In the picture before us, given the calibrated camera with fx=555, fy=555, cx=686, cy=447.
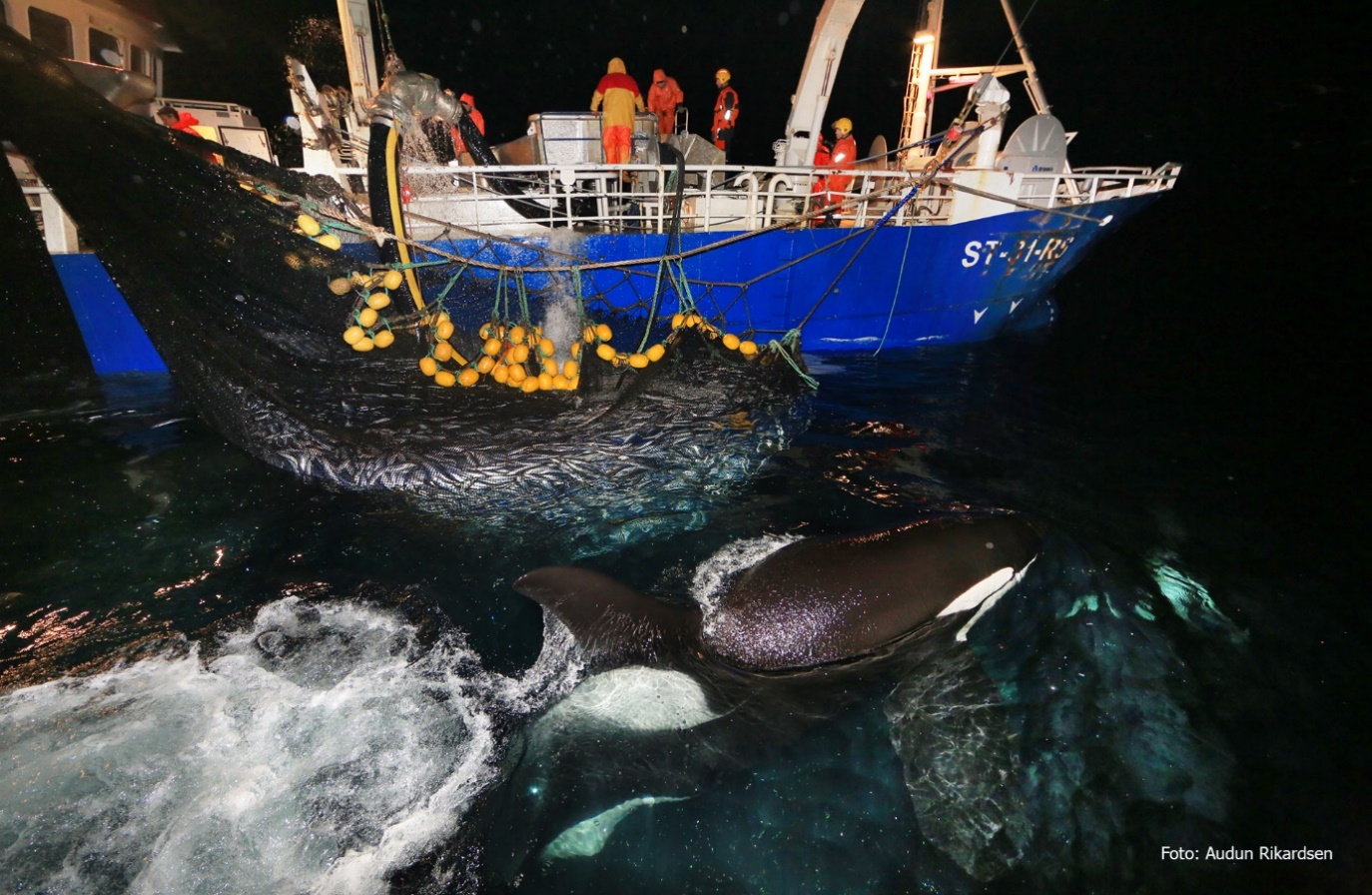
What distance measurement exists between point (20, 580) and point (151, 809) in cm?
275

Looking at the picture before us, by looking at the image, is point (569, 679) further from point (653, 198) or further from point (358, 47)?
point (358, 47)

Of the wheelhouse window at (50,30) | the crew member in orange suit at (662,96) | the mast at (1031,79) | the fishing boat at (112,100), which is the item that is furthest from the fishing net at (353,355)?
the wheelhouse window at (50,30)

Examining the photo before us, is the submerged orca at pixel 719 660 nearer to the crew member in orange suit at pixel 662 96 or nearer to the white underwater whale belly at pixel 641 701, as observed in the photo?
the white underwater whale belly at pixel 641 701

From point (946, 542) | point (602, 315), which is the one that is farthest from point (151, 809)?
point (602, 315)

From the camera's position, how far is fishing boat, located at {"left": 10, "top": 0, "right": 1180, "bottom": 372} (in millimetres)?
7363

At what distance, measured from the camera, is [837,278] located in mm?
8305

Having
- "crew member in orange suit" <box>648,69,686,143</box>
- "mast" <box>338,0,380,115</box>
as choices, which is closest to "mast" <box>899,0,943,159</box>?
"crew member in orange suit" <box>648,69,686,143</box>

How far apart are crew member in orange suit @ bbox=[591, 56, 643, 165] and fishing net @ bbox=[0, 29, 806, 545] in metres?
3.58

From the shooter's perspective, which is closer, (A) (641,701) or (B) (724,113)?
(A) (641,701)

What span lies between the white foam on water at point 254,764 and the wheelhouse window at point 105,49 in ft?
44.5

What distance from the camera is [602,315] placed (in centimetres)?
741


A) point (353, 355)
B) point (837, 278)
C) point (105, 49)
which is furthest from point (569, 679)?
point (105, 49)

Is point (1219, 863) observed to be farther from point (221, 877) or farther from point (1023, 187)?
point (1023, 187)

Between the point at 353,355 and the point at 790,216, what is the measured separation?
6.95 metres
